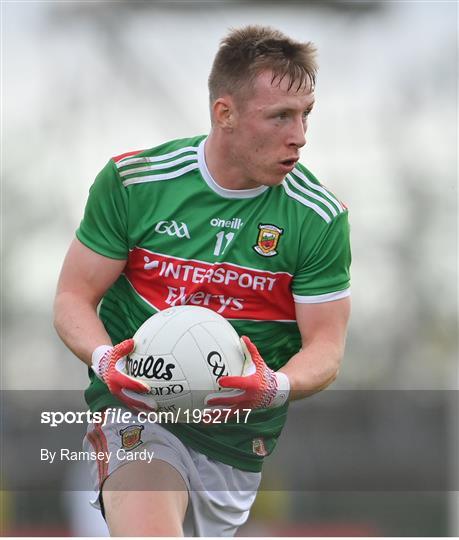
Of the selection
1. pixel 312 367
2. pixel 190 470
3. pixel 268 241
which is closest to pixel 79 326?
pixel 190 470

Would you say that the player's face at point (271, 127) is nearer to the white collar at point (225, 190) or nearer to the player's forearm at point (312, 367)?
the white collar at point (225, 190)

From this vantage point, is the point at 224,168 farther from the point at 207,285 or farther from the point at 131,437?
the point at 131,437

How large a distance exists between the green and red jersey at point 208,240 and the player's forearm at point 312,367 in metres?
0.24

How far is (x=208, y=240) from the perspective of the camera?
198 inches

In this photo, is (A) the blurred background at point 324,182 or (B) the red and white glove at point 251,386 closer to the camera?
(B) the red and white glove at point 251,386

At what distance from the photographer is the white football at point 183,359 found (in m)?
4.53

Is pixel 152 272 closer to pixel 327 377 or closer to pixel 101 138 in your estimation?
pixel 327 377

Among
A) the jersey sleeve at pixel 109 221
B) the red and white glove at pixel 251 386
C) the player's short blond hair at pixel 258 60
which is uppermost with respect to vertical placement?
the player's short blond hair at pixel 258 60

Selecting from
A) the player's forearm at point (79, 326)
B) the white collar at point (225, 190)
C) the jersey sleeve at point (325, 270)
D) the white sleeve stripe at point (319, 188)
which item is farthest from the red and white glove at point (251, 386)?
the white sleeve stripe at point (319, 188)

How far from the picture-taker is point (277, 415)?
17.7ft

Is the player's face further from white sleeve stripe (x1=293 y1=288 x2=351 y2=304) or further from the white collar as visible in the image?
white sleeve stripe (x1=293 y1=288 x2=351 y2=304)

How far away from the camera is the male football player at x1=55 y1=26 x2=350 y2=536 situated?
4.87 m

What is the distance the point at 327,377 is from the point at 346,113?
885 cm

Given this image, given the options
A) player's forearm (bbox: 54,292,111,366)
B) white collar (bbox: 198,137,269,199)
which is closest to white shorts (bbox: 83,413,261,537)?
player's forearm (bbox: 54,292,111,366)
